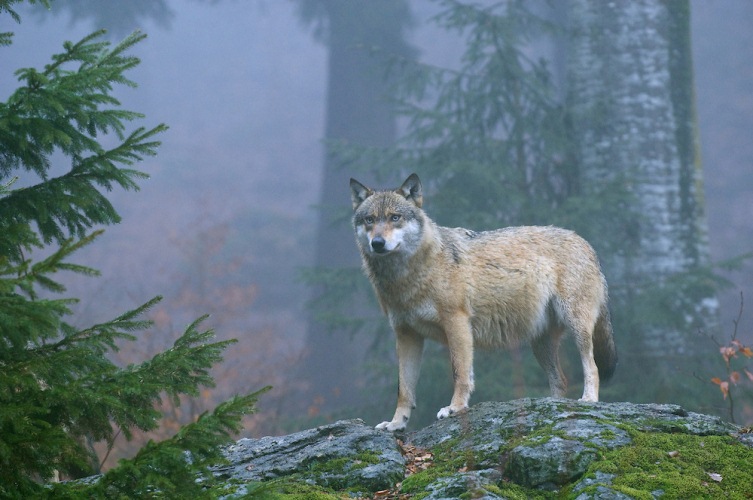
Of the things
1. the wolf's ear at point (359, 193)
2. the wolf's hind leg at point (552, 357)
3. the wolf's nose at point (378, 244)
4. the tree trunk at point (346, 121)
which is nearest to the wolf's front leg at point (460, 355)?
the wolf's nose at point (378, 244)

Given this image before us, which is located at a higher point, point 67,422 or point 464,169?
point 464,169

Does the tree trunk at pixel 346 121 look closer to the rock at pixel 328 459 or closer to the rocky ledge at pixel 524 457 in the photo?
the rock at pixel 328 459

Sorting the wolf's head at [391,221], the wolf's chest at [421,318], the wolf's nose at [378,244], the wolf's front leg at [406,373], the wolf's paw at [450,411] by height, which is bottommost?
the wolf's paw at [450,411]

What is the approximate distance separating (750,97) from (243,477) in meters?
35.2

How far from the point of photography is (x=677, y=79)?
1422 cm

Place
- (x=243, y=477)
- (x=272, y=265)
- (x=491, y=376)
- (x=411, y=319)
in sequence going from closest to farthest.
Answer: (x=243, y=477)
(x=411, y=319)
(x=491, y=376)
(x=272, y=265)

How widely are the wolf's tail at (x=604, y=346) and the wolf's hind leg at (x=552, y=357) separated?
43 cm

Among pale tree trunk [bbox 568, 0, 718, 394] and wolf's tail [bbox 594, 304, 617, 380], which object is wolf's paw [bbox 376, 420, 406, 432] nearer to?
wolf's tail [bbox 594, 304, 617, 380]

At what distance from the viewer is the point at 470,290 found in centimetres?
669

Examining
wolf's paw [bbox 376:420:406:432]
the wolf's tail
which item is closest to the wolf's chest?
wolf's paw [bbox 376:420:406:432]

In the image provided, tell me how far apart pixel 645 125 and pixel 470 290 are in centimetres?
885

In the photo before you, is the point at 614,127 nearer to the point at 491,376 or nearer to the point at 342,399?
the point at 491,376

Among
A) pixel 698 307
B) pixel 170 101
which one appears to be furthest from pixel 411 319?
pixel 170 101

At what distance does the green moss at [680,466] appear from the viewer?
4.33 metres
